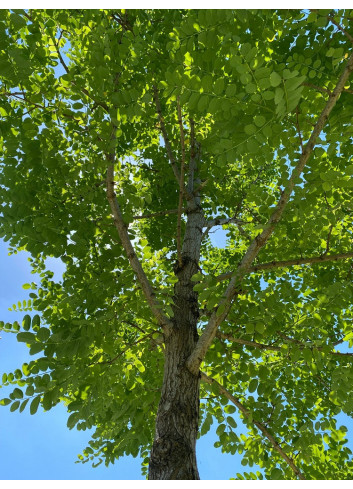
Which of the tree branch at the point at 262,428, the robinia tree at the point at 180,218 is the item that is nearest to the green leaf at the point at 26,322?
the robinia tree at the point at 180,218

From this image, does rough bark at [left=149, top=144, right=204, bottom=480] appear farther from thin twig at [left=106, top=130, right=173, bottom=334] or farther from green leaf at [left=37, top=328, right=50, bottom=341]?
green leaf at [left=37, top=328, right=50, bottom=341]

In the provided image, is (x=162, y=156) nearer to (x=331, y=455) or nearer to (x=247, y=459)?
(x=247, y=459)

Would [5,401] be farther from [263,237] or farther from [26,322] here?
[263,237]

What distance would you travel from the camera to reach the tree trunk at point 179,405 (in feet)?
8.69

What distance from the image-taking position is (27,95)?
3100 millimetres

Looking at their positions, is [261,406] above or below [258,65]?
below

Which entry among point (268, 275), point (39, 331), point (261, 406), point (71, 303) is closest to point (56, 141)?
point (71, 303)

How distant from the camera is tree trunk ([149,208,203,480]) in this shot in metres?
2.65

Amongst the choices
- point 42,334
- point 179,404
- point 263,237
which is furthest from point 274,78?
point 179,404

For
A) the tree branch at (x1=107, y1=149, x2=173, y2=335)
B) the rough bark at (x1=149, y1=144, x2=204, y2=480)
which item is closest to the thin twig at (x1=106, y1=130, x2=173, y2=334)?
the tree branch at (x1=107, y1=149, x2=173, y2=335)

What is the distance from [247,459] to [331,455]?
1.49 metres

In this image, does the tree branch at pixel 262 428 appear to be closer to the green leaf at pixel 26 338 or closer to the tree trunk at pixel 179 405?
the tree trunk at pixel 179 405

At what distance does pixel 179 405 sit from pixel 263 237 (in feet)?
4.52

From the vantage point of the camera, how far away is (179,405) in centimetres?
293
